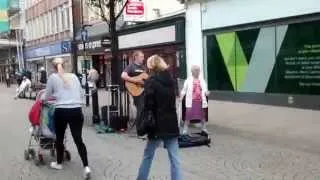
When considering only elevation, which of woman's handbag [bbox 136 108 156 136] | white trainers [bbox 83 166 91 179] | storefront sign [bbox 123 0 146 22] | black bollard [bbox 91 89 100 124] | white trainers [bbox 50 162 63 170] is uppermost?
storefront sign [bbox 123 0 146 22]

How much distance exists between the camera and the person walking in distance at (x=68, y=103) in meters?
8.62

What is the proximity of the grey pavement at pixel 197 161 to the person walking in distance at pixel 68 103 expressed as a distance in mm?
522

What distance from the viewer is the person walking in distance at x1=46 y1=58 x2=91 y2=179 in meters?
8.62

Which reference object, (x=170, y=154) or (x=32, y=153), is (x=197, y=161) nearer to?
(x=170, y=154)

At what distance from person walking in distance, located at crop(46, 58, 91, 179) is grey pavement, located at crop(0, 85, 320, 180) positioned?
522mm

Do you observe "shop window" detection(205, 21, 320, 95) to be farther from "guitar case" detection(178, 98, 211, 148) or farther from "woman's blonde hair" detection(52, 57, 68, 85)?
"woman's blonde hair" detection(52, 57, 68, 85)

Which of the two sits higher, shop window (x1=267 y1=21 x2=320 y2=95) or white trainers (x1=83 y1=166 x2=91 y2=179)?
shop window (x1=267 y1=21 x2=320 y2=95)

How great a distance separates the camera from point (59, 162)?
9.41 meters

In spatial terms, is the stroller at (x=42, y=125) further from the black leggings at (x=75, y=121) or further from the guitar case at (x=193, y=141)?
the guitar case at (x=193, y=141)

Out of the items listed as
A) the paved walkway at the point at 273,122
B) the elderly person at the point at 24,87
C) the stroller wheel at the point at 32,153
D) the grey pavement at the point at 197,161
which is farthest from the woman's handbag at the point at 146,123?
the elderly person at the point at 24,87

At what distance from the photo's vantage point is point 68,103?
8.63 m

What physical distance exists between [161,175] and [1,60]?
69.9 meters

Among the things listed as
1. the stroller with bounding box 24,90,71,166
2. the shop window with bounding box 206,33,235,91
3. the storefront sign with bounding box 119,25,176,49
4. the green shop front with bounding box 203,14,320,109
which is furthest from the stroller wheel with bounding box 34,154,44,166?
the storefront sign with bounding box 119,25,176,49

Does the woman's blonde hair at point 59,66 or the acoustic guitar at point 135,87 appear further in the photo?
the acoustic guitar at point 135,87
